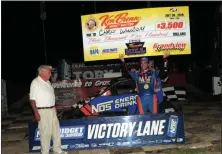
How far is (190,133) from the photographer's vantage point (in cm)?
676

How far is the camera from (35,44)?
24125 mm

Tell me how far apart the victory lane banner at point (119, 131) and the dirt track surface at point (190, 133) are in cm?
15

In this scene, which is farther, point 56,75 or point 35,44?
point 35,44

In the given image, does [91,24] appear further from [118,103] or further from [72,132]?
[72,132]

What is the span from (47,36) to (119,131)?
20.0 metres

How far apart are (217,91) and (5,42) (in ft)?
53.5

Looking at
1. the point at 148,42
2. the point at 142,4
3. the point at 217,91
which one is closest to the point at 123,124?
the point at 148,42

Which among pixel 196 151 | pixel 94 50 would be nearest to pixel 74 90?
pixel 94 50

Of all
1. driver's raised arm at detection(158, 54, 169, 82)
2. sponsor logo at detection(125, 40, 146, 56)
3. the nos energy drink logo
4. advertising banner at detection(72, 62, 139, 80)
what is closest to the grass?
the nos energy drink logo

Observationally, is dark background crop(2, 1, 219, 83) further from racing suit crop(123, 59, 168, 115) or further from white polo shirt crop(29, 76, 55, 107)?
white polo shirt crop(29, 76, 55, 107)

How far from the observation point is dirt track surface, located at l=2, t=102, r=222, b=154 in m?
5.63

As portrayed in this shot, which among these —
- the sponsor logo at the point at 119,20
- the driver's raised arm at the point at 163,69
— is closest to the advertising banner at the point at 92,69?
the sponsor logo at the point at 119,20

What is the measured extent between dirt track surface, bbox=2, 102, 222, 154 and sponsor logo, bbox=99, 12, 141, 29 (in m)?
2.74

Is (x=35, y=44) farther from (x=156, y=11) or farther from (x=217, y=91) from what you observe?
(x=156, y=11)
